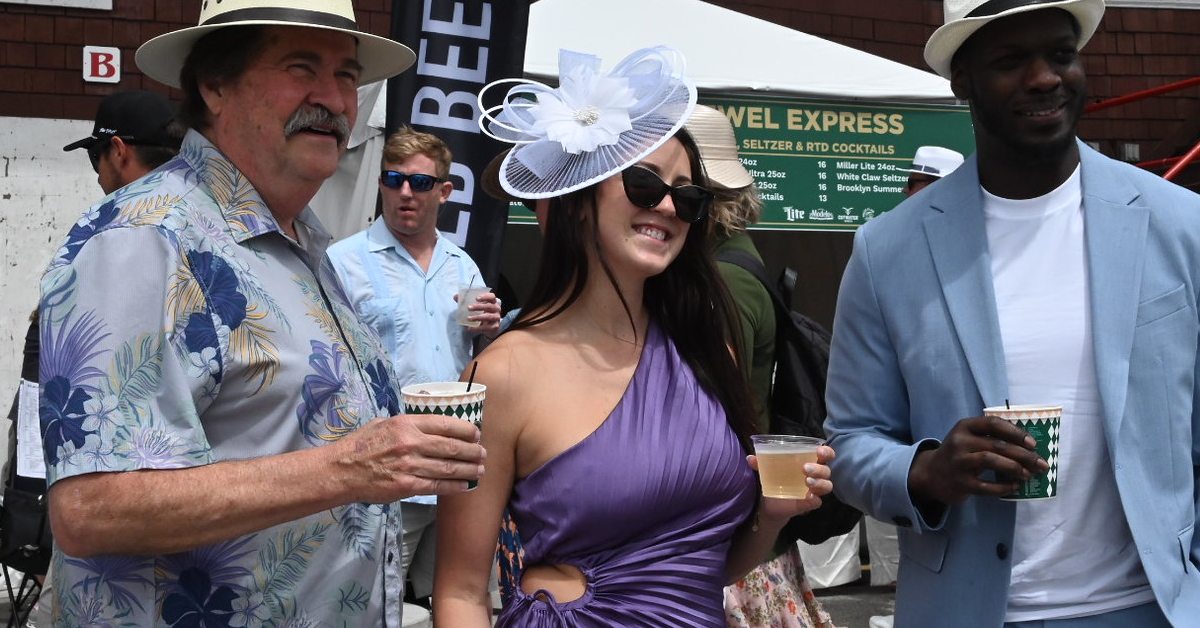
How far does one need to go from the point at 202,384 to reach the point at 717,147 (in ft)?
8.64

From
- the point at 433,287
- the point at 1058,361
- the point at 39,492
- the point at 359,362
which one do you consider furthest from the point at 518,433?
the point at 433,287

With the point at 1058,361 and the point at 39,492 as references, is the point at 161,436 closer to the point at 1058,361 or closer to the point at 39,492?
the point at 1058,361

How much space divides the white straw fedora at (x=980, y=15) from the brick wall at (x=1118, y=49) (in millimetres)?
9730

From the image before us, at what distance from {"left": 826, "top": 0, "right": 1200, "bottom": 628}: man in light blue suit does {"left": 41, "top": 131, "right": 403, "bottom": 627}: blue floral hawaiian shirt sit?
113 cm

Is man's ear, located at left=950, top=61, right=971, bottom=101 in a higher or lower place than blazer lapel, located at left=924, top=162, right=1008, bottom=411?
higher

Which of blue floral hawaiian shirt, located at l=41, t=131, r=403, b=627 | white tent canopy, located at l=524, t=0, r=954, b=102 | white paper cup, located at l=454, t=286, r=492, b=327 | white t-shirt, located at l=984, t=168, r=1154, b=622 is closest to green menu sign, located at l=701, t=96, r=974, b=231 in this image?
white tent canopy, located at l=524, t=0, r=954, b=102

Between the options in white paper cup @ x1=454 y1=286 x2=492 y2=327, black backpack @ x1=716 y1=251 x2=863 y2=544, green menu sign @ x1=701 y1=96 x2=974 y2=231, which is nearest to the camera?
black backpack @ x1=716 y1=251 x2=863 y2=544

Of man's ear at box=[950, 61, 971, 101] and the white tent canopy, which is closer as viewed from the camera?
man's ear at box=[950, 61, 971, 101]

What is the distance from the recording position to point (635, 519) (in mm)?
2568

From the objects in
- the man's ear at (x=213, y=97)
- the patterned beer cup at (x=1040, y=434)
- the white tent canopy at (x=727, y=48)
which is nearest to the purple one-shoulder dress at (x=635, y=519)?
the patterned beer cup at (x=1040, y=434)

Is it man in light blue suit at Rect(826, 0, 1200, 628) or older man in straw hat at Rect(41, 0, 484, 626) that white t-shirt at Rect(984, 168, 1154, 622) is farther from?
older man in straw hat at Rect(41, 0, 484, 626)

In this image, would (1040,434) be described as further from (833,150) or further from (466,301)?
(833,150)

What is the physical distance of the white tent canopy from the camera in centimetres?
770

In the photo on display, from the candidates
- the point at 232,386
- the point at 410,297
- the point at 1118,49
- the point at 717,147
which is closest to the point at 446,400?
the point at 232,386
